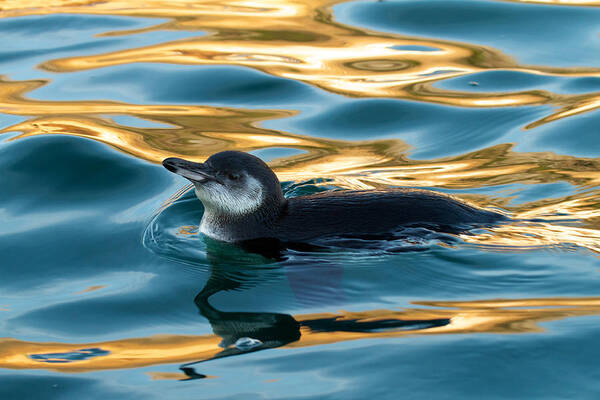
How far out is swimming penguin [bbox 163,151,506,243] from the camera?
585 cm

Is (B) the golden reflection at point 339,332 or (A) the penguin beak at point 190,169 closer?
(B) the golden reflection at point 339,332

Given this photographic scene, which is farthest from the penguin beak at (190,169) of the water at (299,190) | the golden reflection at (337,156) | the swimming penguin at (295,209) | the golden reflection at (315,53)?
the golden reflection at (315,53)

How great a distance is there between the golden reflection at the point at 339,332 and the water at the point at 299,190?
0.02 meters

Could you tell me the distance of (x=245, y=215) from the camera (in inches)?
248

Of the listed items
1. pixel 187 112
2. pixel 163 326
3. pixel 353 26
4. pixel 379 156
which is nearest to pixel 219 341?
pixel 163 326

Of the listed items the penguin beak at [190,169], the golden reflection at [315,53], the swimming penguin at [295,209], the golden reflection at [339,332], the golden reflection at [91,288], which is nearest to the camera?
the golden reflection at [339,332]

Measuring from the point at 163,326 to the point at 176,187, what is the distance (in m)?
2.73

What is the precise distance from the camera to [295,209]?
6.14 m

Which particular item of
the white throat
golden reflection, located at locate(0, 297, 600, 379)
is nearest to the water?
golden reflection, located at locate(0, 297, 600, 379)

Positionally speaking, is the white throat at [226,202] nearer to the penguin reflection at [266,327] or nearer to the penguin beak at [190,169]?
the penguin beak at [190,169]

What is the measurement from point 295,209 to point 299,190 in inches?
48.8

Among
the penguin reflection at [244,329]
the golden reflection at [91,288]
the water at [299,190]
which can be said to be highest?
the water at [299,190]

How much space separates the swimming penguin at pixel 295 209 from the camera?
5852 mm

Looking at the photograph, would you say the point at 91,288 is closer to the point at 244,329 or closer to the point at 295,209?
the point at 244,329
